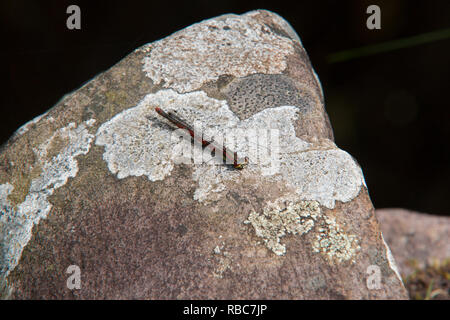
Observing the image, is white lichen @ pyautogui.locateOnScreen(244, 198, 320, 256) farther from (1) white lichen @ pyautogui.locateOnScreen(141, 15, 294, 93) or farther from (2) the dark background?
(2) the dark background

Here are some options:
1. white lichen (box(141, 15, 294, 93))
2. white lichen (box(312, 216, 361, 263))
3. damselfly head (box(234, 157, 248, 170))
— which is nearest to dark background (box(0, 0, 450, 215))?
white lichen (box(141, 15, 294, 93))

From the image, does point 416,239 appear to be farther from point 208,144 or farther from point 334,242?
point 208,144

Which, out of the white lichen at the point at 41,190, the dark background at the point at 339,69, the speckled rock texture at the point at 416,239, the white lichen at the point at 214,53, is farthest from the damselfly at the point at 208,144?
the dark background at the point at 339,69

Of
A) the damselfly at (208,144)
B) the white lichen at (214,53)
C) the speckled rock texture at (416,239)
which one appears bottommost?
the speckled rock texture at (416,239)

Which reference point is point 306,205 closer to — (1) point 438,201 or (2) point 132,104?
(2) point 132,104

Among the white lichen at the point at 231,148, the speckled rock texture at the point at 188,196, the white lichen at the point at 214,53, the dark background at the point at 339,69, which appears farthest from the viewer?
the dark background at the point at 339,69

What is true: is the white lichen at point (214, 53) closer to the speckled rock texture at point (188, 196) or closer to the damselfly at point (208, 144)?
the speckled rock texture at point (188, 196)
